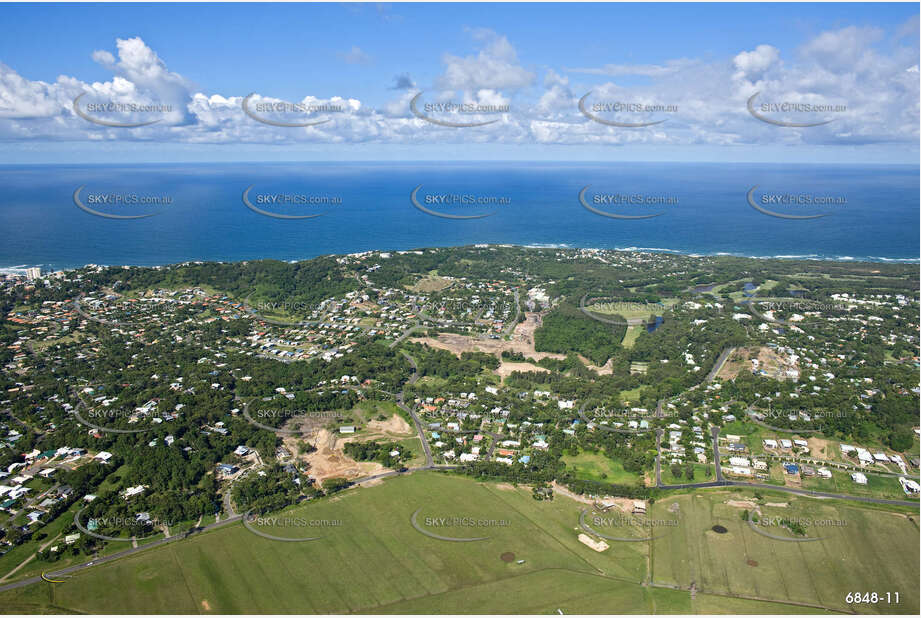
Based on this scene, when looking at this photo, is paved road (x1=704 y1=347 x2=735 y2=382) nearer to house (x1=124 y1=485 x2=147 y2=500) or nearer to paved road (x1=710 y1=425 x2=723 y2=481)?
paved road (x1=710 y1=425 x2=723 y2=481)

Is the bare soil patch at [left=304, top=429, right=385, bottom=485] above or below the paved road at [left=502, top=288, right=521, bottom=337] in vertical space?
below

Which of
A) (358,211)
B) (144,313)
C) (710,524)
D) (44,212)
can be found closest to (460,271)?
(144,313)

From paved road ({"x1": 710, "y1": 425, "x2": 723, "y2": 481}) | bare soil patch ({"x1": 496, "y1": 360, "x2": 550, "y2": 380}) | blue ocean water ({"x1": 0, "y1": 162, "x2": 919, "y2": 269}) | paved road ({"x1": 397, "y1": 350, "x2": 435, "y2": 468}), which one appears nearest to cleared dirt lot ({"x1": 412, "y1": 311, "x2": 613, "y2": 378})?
bare soil patch ({"x1": 496, "y1": 360, "x2": 550, "y2": 380})

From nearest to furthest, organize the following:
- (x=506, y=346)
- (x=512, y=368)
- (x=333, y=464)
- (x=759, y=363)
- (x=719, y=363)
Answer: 1. (x=333, y=464)
2. (x=759, y=363)
3. (x=719, y=363)
4. (x=512, y=368)
5. (x=506, y=346)

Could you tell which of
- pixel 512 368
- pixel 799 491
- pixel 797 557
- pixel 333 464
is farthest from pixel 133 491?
pixel 799 491

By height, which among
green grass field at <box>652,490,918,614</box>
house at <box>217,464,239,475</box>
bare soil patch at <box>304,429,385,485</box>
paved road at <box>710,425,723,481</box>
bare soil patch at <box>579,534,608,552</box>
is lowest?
bare soil patch at <box>304,429,385,485</box>

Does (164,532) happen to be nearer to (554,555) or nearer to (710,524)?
(554,555)

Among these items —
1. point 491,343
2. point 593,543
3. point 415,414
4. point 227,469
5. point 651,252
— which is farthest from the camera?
point 651,252

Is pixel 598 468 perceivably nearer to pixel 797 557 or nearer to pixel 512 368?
pixel 797 557
